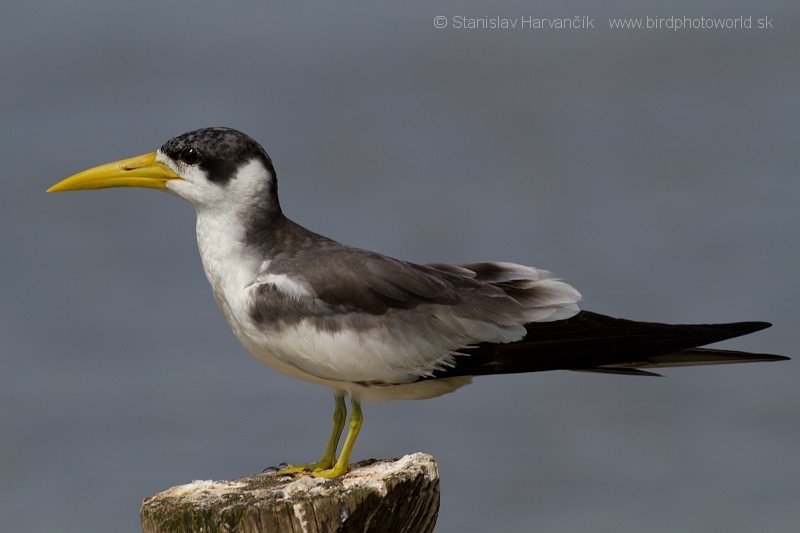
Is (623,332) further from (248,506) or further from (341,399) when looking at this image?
(248,506)

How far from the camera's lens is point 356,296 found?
21.8 ft

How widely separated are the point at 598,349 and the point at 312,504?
2.08m

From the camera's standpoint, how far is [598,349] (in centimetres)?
675

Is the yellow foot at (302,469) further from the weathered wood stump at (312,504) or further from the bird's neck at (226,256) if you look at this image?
the bird's neck at (226,256)

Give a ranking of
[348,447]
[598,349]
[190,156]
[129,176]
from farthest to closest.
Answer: [129,176] < [190,156] < [598,349] < [348,447]

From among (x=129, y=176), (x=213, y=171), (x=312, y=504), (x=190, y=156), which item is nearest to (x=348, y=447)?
(x=312, y=504)

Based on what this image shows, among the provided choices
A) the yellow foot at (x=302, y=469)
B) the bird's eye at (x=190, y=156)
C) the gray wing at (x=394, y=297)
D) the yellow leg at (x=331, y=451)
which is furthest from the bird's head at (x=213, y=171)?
the yellow foot at (x=302, y=469)

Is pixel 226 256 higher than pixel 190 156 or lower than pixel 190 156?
lower

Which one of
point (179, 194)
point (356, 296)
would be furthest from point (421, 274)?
point (179, 194)

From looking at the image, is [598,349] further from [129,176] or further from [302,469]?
[129,176]

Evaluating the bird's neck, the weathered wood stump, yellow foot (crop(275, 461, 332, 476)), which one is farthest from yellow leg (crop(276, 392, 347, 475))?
the bird's neck

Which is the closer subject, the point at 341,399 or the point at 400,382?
the point at 400,382

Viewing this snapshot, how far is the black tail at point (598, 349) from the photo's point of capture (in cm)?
668

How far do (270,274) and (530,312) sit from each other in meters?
1.58
